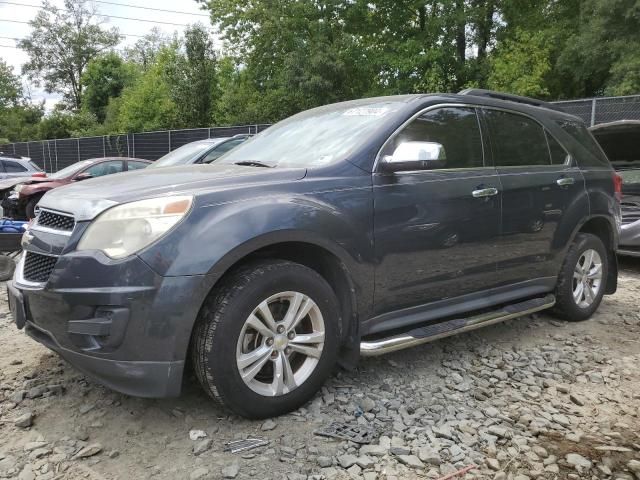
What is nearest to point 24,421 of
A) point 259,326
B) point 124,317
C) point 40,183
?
point 124,317

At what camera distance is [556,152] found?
422 cm

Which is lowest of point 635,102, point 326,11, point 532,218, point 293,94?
point 532,218

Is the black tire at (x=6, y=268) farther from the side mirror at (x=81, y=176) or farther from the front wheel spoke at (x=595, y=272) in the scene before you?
the front wheel spoke at (x=595, y=272)

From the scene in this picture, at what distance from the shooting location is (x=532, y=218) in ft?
12.6

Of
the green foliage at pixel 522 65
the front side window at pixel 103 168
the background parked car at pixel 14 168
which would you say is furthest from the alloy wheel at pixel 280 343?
the green foliage at pixel 522 65

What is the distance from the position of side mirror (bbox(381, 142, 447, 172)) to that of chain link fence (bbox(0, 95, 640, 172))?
358 inches

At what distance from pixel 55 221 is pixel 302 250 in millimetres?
1232

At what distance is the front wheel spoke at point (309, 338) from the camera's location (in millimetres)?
2703

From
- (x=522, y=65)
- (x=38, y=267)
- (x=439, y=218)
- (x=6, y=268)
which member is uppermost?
(x=522, y=65)

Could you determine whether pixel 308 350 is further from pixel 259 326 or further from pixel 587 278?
pixel 587 278

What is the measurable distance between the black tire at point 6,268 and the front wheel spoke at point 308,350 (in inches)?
172

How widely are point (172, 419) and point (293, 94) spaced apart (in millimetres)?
25796

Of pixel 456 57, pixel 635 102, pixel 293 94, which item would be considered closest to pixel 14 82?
pixel 293 94

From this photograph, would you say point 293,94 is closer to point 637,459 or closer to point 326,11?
point 326,11
